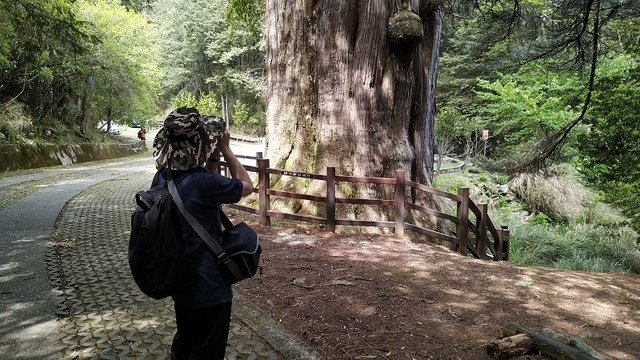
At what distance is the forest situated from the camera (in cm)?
814

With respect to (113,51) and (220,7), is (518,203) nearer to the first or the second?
(113,51)

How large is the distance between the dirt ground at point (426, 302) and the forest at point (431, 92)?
93.1 inches

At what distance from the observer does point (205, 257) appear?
2352mm

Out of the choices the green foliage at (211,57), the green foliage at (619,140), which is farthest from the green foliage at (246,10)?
the green foliage at (211,57)

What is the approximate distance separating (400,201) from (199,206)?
5.63 metres

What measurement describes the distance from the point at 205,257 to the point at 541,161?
274 inches

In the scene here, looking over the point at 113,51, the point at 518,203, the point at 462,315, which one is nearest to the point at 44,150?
the point at 113,51

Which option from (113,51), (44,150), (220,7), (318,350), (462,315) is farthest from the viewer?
(220,7)

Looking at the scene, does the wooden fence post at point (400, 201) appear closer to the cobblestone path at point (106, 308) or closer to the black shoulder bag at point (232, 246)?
the cobblestone path at point (106, 308)

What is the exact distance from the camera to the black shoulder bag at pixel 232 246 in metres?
2.31

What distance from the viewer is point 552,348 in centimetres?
351

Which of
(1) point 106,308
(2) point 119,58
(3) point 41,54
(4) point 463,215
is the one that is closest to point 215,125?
(1) point 106,308

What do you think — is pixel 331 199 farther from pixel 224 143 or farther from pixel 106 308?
pixel 224 143

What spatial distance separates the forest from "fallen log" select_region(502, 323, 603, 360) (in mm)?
3894
